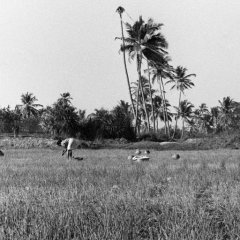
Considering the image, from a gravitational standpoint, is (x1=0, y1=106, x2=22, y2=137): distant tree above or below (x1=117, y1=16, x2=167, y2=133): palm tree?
below

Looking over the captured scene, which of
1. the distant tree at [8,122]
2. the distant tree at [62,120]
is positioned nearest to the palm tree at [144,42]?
the distant tree at [62,120]

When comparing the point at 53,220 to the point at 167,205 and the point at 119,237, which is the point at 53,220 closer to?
the point at 119,237

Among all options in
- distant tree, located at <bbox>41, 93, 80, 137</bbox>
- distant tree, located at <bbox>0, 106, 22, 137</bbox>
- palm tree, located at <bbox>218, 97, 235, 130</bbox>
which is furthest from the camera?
palm tree, located at <bbox>218, 97, 235, 130</bbox>

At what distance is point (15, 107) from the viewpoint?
67000 mm

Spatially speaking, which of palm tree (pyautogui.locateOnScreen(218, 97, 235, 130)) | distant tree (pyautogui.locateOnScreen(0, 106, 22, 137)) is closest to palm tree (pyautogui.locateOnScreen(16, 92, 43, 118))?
distant tree (pyautogui.locateOnScreen(0, 106, 22, 137))

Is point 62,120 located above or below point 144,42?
below

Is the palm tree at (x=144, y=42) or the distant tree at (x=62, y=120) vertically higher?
the palm tree at (x=144, y=42)

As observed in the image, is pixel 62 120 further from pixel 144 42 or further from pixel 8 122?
pixel 8 122

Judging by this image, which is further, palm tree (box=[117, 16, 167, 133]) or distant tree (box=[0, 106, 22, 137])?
distant tree (box=[0, 106, 22, 137])

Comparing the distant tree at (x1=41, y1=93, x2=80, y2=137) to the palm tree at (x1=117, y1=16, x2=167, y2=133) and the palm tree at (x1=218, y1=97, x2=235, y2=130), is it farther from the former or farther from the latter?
the palm tree at (x1=218, y1=97, x2=235, y2=130)

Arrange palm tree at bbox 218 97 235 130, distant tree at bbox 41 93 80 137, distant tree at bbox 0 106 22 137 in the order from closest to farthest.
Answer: distant tree at bbox 41 93 80 137 → distant tree at bbox 0 106 22 137 → palm tree at bbox 218 97 235 130

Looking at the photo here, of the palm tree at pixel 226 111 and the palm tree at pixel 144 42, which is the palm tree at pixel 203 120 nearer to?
the palm tree at pixel 226 111

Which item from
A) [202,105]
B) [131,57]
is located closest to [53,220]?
[131,57]

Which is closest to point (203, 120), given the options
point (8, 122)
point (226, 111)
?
point (226, 111)
